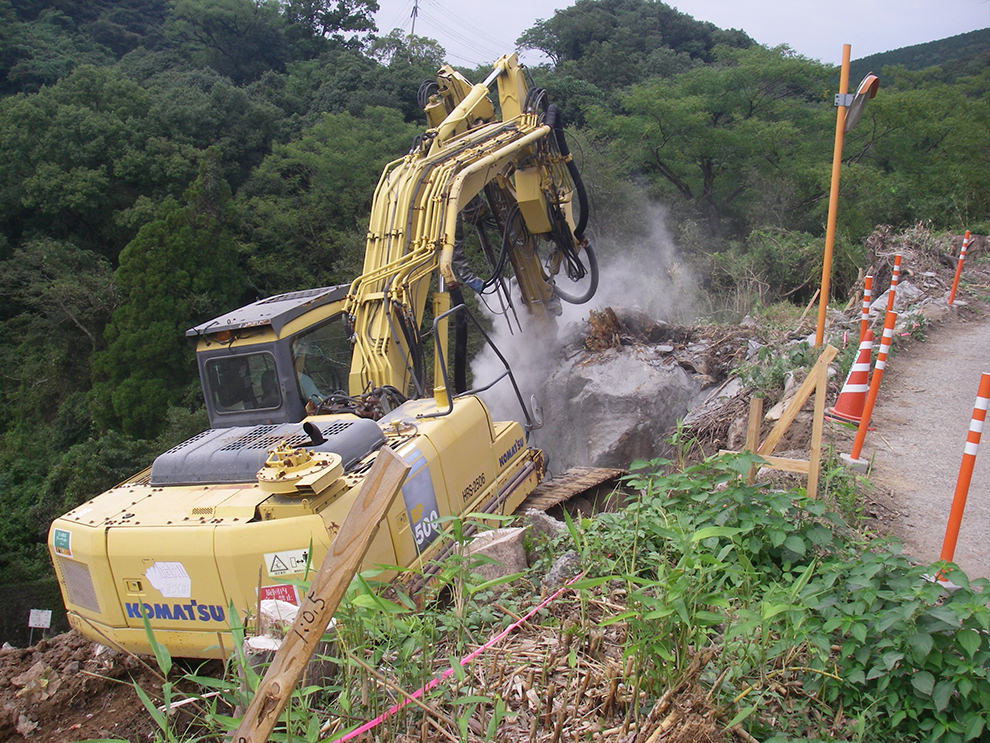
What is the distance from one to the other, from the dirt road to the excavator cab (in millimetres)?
4175

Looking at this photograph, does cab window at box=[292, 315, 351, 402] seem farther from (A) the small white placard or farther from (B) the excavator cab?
(A) the small white placard

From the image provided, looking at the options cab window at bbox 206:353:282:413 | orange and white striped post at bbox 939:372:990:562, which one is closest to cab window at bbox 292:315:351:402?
cab window at bbox 206:353:282:413

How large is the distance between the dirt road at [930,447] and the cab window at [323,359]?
4160 millimetres

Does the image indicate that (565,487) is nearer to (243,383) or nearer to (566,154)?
(243,383)

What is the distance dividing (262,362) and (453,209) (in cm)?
218

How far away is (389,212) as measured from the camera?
21.6ft

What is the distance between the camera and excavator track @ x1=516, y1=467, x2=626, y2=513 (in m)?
6.33

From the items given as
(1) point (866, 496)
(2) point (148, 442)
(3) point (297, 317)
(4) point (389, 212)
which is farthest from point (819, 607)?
(2) point (148, 442)

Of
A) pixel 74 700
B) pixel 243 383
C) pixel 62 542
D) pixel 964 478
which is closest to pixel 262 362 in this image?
pixel 243 383

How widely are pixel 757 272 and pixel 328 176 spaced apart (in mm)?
16711

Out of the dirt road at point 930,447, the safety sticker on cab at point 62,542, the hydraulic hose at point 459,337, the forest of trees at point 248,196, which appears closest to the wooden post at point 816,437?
the dirt road at point 930,447

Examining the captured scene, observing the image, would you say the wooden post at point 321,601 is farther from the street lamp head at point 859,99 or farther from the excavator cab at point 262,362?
the street lamp head at point 859,99

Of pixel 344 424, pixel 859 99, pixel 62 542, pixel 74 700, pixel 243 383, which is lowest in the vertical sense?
pixel 74 700

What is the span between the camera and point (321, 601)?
1.77 m
